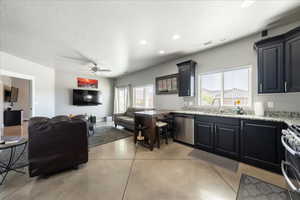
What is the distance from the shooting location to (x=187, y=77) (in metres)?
3.54

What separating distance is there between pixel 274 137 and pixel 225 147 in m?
0.86

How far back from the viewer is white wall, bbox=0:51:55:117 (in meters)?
3.63

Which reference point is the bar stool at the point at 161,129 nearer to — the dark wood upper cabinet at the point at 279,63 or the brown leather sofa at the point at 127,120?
the brown leather sofa at the point at 127,120

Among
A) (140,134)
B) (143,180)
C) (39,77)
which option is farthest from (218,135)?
(39,77)

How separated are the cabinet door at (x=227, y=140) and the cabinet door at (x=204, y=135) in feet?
0.36

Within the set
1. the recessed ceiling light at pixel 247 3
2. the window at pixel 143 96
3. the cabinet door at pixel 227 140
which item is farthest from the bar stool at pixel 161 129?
the recessed ceiling light at pixel 247 3

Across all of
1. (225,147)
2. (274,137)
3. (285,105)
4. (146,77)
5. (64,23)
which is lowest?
(225,147)

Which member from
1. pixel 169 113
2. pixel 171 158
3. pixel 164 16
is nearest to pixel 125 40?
pixel 164 16

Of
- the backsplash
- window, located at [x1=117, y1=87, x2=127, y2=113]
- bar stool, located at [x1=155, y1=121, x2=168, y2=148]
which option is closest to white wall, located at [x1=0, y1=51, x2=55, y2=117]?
window, located at [x1=117, y1=87, x2=127, y2=113]

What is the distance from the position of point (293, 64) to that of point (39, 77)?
25.4 ft

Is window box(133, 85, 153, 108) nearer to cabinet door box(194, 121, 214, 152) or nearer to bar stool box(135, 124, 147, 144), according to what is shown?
bar stool box(135, 124, 147, 144)

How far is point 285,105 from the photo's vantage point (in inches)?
89.3

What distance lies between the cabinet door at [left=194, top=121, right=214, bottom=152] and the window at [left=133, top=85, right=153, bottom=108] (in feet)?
8.87

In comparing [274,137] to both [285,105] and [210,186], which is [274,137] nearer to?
[285,105]
